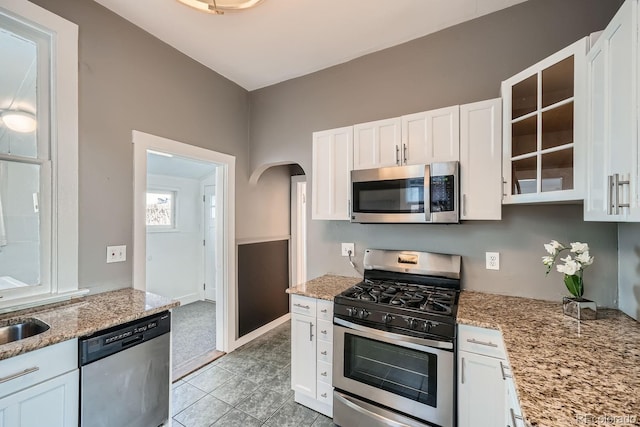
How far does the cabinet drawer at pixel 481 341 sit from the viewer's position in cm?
140

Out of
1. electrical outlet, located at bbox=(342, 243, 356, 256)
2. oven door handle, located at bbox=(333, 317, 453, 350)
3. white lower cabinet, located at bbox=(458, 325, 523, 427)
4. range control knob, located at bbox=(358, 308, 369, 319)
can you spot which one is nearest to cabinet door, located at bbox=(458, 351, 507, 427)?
white lower cabinet, located at bbox=(458, 325, 523, 427)

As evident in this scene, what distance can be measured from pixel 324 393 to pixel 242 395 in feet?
2.43

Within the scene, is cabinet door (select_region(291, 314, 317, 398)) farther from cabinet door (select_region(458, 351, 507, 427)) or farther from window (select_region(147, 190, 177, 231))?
window (select_region(147, 190, 177, 231))

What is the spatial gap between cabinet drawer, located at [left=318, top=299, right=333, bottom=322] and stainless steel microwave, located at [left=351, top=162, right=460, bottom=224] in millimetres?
678

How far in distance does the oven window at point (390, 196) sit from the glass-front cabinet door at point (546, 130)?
53 centimetres

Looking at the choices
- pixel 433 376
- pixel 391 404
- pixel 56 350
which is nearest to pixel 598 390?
pixel 433 376

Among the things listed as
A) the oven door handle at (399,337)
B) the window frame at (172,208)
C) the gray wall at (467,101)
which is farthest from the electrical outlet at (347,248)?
the window frame at (172,208)

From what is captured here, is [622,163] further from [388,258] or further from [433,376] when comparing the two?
[388,258]

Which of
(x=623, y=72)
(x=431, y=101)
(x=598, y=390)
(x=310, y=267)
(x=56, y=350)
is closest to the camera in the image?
(x=598, y=390)

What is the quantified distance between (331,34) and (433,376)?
8.49 ft

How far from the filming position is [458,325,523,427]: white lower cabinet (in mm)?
1399

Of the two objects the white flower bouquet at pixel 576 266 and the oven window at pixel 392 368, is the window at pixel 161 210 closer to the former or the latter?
the oven window at pixel 392 368

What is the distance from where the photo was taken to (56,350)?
4.15 ft

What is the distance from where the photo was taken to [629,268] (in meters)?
1.50
